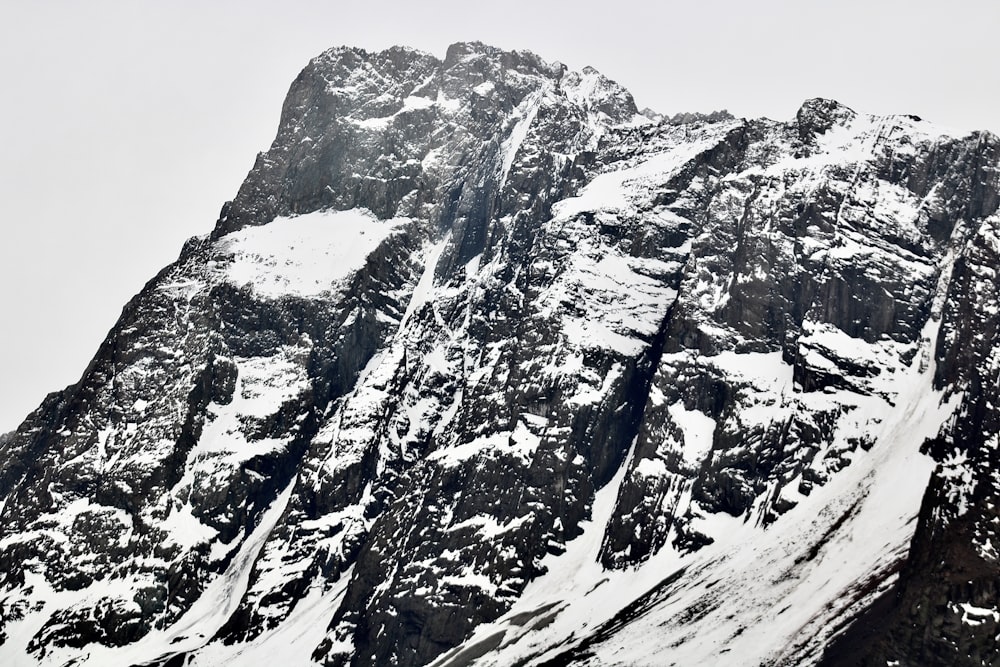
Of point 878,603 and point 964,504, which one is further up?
point 964,504

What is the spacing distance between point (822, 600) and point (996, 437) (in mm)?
38434

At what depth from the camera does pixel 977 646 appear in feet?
530

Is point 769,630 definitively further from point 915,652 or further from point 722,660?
point 915,652

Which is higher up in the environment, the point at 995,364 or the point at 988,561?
the point at 995,364

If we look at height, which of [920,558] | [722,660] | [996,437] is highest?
[996,437]

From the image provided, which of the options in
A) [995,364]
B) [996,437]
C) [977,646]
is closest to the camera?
[977,646]

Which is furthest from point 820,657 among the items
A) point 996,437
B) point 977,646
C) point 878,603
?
point 996,437

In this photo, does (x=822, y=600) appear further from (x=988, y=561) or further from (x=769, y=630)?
(x=988, y=561)

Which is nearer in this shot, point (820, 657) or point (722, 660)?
point (820, 657)

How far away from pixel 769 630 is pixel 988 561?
142 ft

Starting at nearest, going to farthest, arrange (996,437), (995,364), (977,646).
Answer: (977,646) < (996,437) < (995,364)

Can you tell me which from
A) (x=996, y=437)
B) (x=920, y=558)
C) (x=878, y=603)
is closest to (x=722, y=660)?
(x=878, y=603)

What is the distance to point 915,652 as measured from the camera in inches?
6594

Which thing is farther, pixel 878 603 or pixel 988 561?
pixel 878 603
